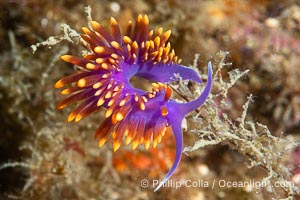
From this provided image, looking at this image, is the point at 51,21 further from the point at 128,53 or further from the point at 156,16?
the point at 128,53

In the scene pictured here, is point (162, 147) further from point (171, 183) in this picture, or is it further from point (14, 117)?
point (14, 117)

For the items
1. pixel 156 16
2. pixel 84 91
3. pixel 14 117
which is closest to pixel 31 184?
pixel 14 117

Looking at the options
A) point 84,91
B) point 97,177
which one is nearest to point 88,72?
point 84,91

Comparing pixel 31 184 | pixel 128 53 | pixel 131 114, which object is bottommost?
pixel 31 184

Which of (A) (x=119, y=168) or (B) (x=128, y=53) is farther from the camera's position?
(A) (x=119, y=168)

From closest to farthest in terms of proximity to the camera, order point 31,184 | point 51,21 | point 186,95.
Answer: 1. point 186,95
2. point 31,184
3. point 51,21

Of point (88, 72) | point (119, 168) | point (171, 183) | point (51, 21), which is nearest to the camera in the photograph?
point (88, 72)

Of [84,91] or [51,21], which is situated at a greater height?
[51,21]
